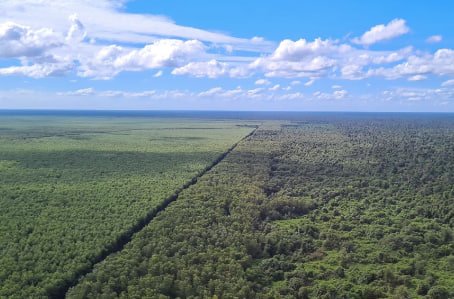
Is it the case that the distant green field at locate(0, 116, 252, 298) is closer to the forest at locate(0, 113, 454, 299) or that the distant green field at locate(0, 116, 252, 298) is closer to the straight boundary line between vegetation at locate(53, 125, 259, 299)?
the forest at locate(0, 113, 454, 299)

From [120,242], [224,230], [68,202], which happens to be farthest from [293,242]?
[68,202]

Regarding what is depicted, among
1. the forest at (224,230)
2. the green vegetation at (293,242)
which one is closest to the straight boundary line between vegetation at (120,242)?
the forest at (224,230)

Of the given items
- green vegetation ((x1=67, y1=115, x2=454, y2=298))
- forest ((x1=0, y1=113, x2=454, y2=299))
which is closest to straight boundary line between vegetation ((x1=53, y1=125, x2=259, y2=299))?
forest ((x1=0, y1=113, x2=454, y2=299))

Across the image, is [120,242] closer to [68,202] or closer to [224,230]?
[224,230]

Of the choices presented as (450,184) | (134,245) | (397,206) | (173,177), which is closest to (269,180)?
(173,177)

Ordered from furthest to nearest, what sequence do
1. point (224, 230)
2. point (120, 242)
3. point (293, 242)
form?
1. point (293, 242)
2. point (224, 230)
3. point (120, 242)
